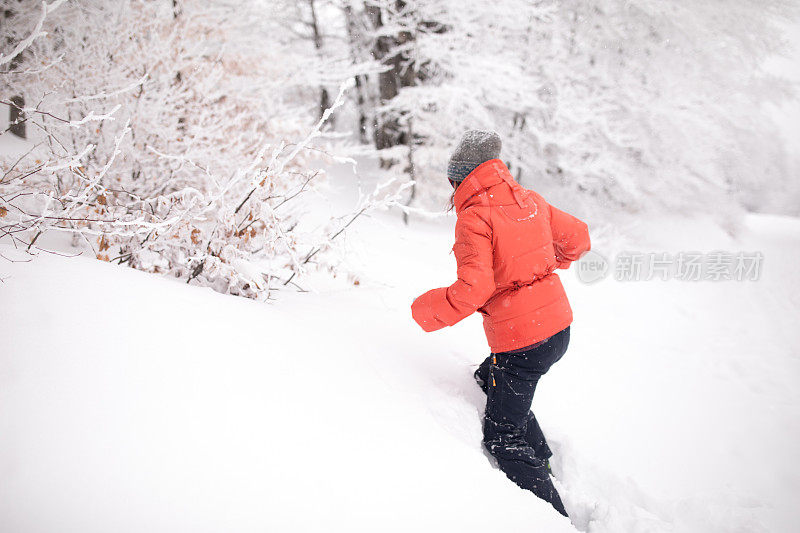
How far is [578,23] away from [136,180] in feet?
36.7

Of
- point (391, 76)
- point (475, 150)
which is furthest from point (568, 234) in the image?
point (391, 76)

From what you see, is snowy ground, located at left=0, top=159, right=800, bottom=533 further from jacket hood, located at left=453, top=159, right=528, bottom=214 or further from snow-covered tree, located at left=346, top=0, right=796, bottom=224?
snow-covered tree, located at left=346, top=0, right=796, bottom=224

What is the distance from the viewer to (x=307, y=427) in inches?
53.5

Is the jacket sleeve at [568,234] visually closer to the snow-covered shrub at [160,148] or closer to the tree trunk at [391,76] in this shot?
the snow-covered shrub at [160,148]

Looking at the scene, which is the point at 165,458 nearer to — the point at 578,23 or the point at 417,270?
the point at 417,270

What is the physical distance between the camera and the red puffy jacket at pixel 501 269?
1803 millimetres

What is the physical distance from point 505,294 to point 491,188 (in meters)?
0.53

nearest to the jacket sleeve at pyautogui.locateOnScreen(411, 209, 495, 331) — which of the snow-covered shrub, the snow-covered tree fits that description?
the snow-covered shrub

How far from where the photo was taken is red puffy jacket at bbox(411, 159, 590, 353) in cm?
180

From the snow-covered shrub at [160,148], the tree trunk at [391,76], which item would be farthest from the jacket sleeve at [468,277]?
the tree trunk at [391,76]

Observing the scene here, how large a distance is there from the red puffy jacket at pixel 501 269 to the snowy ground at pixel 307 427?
0.50 m

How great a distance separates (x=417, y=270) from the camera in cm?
496

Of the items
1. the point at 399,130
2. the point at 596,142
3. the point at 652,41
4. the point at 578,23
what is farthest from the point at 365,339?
the point at 652,41

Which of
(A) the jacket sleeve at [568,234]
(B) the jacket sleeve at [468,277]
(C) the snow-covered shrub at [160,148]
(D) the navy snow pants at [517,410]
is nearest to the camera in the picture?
(B) the jacket sleeve at [468,277]
